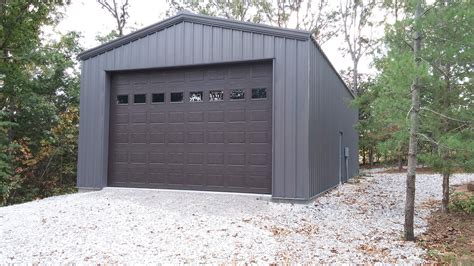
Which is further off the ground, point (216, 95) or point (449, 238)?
point (216, 95)

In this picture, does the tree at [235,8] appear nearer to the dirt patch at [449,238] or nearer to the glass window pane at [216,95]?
the glass window pane at [216,95]

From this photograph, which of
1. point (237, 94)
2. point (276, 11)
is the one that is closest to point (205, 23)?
point (237, 94)

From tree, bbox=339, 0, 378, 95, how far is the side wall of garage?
Answer: 621 inches

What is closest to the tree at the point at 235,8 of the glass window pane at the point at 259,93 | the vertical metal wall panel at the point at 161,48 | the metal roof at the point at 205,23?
the metal roof at the point at 205,23

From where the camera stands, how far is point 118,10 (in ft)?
66.6

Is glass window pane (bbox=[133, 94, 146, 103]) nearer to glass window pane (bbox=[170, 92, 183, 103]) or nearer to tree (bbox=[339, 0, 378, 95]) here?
glass window pane (bbox=[170, 92, 183, 103])

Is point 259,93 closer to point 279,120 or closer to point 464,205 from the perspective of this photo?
point 279,120

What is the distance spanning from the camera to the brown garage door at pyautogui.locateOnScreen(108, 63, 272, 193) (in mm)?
8047

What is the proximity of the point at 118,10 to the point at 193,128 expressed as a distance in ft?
49.0

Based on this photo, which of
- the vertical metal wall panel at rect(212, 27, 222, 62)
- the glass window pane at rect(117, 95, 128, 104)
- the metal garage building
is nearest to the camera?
the metal garage building

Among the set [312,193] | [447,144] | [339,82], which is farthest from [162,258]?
[339,82]

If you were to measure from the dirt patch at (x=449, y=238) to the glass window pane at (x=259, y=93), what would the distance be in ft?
13.7

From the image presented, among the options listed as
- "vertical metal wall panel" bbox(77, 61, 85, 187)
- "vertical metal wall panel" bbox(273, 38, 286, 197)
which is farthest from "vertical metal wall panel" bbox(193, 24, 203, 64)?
"vertical metal wall panel" bbox(77, 61, 85, 187)

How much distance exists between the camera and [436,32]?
209 inches
